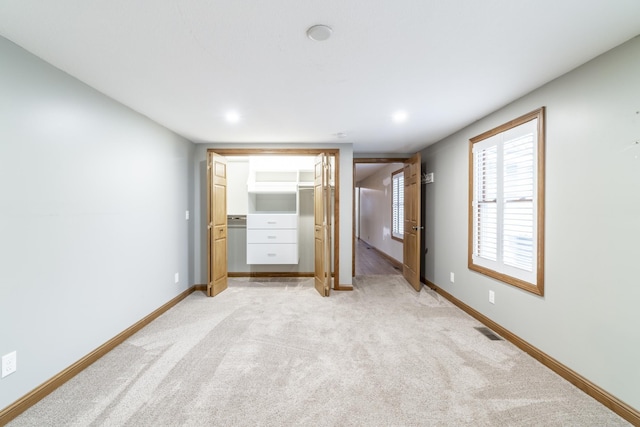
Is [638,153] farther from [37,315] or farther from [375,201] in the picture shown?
[375,201]

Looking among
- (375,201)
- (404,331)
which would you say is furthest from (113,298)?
(375,201)

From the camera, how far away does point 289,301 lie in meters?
3.87

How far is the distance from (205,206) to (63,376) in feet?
8.63

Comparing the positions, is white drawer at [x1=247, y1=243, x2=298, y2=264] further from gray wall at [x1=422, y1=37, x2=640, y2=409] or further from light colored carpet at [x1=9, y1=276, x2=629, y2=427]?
gray wall at [x1=422, y1=37, x2=640, y2=409]

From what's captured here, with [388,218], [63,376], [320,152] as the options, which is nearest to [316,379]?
[63,376]

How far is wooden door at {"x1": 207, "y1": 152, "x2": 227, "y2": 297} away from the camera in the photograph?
3.99 metres

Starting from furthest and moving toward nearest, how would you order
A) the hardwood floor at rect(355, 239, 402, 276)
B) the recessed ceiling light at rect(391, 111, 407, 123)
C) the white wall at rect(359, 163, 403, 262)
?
the white wall at rect(359, 163, 403, 262) < the hardwood floor at rect(355, 239, 402, 276) < the recessed ceiling light at rect(391, 111, 407, 123)

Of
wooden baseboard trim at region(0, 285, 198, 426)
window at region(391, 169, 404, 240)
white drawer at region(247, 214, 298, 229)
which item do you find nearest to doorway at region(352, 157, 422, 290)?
window at region(391, 169, 404, 240)

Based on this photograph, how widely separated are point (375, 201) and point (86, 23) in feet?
25.5

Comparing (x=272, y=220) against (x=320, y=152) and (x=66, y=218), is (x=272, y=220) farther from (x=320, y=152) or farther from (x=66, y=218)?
(x=66, y=218)

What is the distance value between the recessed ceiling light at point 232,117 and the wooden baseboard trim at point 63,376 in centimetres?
236

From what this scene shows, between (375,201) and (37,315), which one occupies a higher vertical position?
(375,201)

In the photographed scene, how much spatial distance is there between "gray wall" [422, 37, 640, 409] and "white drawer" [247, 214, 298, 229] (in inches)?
125

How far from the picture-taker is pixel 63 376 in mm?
2012
